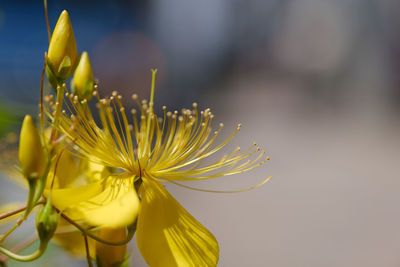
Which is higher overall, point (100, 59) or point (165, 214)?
point (165, 214)

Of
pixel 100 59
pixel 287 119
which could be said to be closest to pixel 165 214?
pixel 287 119

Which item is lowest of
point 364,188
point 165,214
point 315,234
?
point 315,234

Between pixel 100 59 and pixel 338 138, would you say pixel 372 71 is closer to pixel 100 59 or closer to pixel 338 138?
pixel 338 138

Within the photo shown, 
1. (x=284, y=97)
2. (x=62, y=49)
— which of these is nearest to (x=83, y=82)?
(x=62, y=49)

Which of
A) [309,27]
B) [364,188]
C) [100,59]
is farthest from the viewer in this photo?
[309,27]

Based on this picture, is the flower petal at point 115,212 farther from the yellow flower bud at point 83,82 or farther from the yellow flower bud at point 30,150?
the yellow flower bud at point 83,82

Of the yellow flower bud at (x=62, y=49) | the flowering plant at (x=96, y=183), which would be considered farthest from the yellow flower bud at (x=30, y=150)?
the yellow flower bud at (x=62, y=49)

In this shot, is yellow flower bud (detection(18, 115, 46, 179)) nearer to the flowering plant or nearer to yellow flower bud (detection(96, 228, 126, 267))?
the flowering plant
